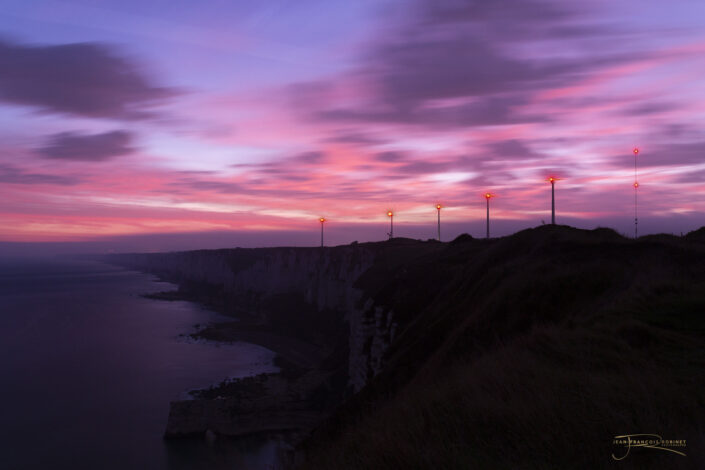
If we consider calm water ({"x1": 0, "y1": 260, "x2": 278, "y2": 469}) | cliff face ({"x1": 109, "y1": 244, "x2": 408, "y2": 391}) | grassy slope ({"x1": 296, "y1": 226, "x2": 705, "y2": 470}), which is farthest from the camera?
cliff face ({"x1": 109, "y1": 244, "x2": 408, "y2": 391})

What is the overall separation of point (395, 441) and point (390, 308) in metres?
21.0

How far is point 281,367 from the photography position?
44.0 metres

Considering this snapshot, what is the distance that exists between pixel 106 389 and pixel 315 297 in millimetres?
36558

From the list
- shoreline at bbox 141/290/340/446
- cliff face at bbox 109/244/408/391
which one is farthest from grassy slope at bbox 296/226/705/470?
shoreline at bbox 141/290/340/446

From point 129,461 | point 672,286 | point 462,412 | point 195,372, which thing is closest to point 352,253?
point 195,372

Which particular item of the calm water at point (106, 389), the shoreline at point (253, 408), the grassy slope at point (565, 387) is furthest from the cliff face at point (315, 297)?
the grassy slope at point (565, 387)

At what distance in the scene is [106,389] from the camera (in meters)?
36.2

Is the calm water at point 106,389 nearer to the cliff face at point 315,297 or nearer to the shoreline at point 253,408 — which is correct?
the shoreline at point 253,408

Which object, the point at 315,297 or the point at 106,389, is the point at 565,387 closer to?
the point at 106,389

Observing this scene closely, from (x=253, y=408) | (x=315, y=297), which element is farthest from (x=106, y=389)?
→ (x=315, y=297)

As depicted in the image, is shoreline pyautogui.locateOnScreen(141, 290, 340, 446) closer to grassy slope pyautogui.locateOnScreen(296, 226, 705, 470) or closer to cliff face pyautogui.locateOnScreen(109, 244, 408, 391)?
cliff face pyautogui.locateOnScreen(109, 244, 408, 391)

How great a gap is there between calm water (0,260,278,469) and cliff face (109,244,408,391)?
7.15 m

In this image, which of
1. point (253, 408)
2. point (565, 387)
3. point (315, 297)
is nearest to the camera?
point (565, 387)

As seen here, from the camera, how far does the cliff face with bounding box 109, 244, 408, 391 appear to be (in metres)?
26.5
